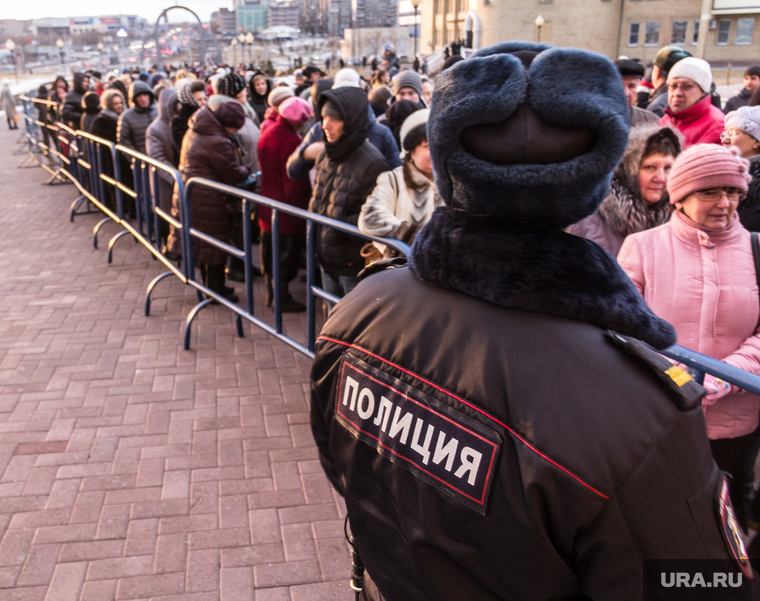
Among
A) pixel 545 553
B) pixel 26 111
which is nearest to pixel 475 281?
pixel 545 553

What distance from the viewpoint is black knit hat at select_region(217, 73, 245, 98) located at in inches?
259

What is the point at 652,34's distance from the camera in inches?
2343

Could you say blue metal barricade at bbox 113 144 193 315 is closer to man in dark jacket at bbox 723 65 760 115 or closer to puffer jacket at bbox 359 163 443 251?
puffer jacket at bbox 359 163 443 251

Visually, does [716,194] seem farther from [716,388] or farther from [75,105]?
[75,105]

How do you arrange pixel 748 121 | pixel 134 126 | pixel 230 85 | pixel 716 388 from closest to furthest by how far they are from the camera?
pixel 716 388 → pixel 748 121 → pixel 230 85 → pixel 134 126

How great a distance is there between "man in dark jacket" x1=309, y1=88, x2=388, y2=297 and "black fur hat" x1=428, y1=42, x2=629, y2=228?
3.20m

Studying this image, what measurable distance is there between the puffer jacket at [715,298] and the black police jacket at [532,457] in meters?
1.56

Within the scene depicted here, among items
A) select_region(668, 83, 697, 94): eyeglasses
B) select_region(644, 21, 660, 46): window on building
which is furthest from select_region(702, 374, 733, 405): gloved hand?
select_region(644, 21, 660, 46): window on building

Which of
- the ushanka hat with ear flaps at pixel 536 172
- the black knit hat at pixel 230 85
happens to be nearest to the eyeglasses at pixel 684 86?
the black knit hat at pixel 230 85

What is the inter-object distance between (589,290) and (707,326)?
68.5 inches

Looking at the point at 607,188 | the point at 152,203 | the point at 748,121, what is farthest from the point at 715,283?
the point at 152,203

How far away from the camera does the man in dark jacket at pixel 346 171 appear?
4.36 meters

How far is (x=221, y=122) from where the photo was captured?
548cm

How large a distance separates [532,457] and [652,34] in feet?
222
